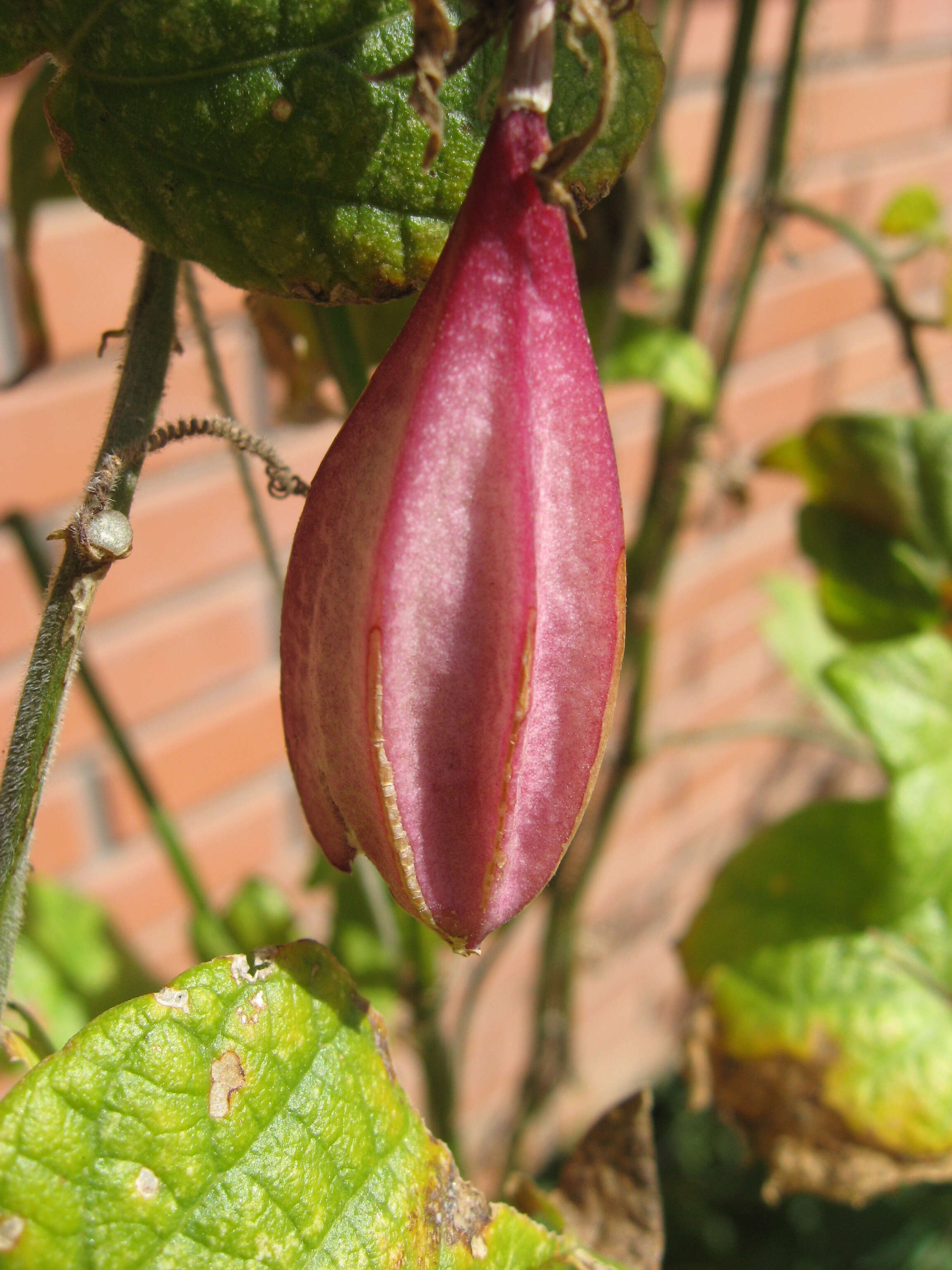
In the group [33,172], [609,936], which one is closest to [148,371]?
[33,172]

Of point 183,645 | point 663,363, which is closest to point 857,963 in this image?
point 663,363

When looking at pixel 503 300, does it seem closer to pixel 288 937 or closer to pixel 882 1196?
pixel 288 937

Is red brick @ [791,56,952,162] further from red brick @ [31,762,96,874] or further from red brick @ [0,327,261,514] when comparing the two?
red brick @ [31,762,96,874]

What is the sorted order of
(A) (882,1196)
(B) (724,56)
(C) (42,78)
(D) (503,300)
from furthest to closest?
(A) (882,1196), (B) (724,56), (C) (42,78), (D) (503,300)

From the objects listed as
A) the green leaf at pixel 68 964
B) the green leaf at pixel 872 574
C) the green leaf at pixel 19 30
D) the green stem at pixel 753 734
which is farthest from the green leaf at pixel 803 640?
the green leaf at pixel 19 30

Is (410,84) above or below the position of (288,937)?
above

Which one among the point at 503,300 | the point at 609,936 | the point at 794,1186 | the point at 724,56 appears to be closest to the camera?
the point at 503,300

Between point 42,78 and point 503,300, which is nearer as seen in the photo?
point 503,300

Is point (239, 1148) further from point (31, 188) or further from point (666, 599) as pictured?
point (666, 599)
